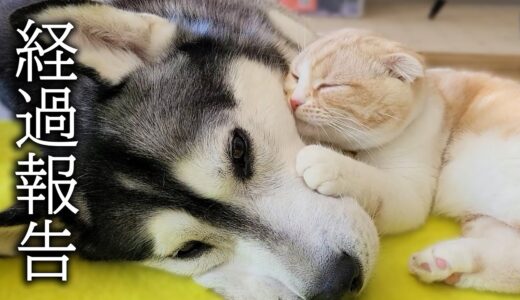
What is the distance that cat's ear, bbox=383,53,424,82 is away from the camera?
184 cm

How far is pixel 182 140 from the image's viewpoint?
1.56m

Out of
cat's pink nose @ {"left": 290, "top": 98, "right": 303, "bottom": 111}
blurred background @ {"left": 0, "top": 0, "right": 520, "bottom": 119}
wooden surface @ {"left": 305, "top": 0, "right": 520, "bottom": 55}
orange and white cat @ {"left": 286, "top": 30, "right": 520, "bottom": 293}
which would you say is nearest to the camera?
orange and white cat @ {"left": 286, "top": 30, "right": 520, "bottom": 293}

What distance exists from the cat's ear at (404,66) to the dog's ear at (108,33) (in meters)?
0.69

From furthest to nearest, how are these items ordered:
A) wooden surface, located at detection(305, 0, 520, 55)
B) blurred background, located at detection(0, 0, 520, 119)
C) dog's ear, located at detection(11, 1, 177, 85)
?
wooden surface, located at detection(305, 0, 520, 55), blurred background, located at detection(0, 0, 520, 119), dog's ear, located at detection(11, 1, 177, 85)

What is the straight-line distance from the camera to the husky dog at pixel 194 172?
151cm

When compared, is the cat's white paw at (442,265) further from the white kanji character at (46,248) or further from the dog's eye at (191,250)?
the white kanji character at (46,248)

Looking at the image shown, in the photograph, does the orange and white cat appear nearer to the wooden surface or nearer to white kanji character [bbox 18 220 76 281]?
white kanji character [bbox 18 220 76 281]

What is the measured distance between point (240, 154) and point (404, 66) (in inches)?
25.3

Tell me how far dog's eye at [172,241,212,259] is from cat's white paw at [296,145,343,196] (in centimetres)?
34

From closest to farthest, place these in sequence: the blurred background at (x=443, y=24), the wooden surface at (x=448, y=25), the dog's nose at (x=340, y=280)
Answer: the dog's nose at (x=340, y=280) → the blurred background at (x=443, y=24) → the wooden surface at (x=448, y=25)

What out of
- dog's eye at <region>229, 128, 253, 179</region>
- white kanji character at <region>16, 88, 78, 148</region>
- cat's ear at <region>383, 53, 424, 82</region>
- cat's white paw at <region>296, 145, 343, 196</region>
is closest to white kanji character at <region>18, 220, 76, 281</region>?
white kanji character at <region>16, 88, 78, 148</region>

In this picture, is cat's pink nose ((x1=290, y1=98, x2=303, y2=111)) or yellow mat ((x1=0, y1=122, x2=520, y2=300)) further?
cat's pink nose ((x1=290, y1=98, x2=303, y2=111))

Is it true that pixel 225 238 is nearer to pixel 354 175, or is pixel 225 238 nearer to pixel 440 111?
pixel 354 175

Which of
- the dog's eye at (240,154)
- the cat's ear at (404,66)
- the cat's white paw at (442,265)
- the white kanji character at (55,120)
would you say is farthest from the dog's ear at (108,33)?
the cat's white paw at (442,265)
